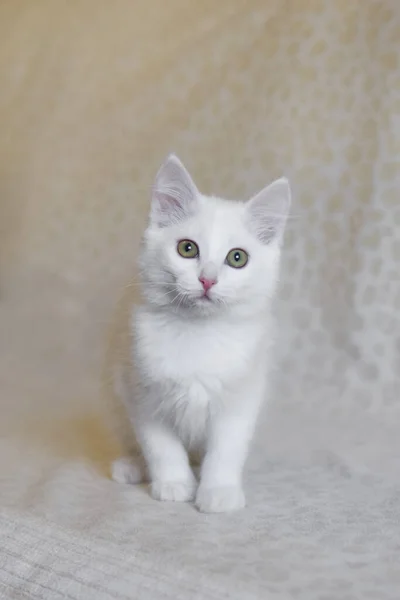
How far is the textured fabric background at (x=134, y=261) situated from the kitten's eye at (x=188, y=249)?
207 mm

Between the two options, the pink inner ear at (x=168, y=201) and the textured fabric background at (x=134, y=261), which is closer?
the textured fabric background at (x=134, y=261)

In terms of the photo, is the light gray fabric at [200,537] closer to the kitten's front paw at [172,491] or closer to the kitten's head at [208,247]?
the kitten's front paw at [172,491]

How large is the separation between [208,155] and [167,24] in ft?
1.58

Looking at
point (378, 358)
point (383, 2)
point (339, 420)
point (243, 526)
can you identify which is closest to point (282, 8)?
point (383, 2)

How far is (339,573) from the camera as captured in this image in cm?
95

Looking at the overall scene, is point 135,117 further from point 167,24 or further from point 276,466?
point 276,466

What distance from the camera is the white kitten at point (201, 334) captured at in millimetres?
1184

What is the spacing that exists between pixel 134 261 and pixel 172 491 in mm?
825

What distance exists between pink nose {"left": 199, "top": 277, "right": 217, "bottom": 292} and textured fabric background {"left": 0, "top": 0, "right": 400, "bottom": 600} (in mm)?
257

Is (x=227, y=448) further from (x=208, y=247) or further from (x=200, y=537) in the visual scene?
(x=208, y=247)

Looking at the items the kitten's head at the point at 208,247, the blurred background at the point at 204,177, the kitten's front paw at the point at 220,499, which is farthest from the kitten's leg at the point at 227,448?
the blurred background at the point at 204,177

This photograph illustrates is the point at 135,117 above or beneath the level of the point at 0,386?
above

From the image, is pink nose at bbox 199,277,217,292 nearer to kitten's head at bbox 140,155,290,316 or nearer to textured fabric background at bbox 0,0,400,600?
kitten's head at bbox 140,155,290,316

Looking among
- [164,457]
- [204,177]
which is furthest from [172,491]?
[204,177]
